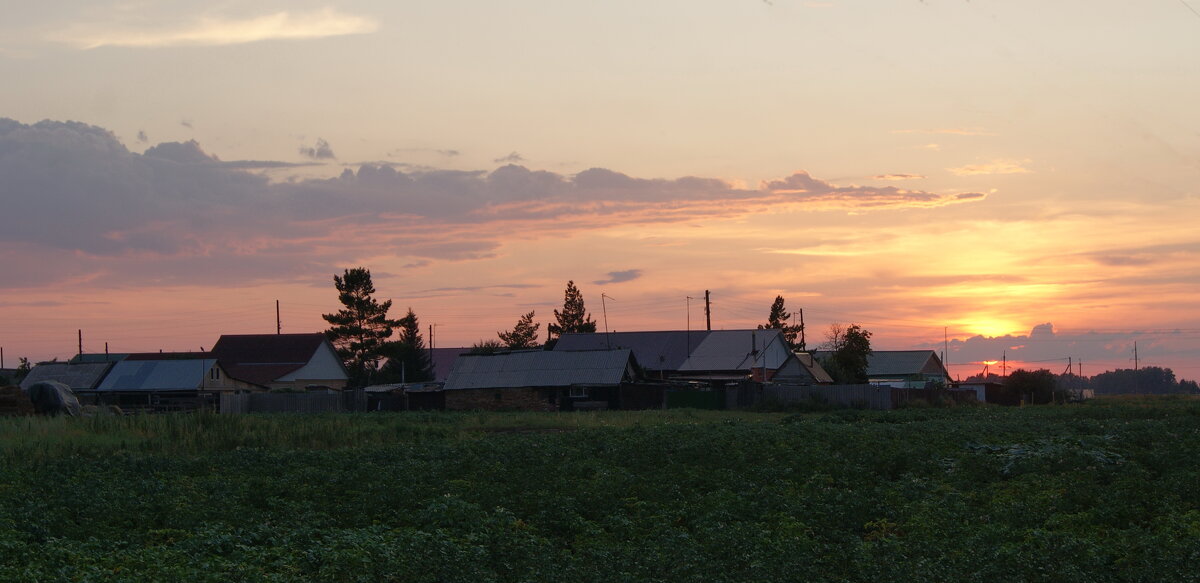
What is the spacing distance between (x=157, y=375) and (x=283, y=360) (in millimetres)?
19781

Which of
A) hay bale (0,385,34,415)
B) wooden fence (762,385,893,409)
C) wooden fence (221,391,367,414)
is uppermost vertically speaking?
hay bale (0,385,34,415)

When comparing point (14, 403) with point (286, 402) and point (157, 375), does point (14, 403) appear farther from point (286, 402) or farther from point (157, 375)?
point (157, 375)

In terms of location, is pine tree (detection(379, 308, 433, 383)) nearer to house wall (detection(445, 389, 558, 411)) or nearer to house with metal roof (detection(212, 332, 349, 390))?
house with metal roof (detection(212, 332, 349, 390))

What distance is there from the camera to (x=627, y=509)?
784 inches

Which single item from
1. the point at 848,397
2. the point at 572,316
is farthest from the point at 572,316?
the point at 848,397

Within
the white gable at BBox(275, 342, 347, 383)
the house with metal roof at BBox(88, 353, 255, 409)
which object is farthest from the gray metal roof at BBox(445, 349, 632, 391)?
the white gable at BBox(275, 342, 347, 383)

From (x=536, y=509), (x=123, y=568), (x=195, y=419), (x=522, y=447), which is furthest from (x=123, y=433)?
(x=123, y=568)

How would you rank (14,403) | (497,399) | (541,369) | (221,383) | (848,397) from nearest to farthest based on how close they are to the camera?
1. (14,403)
2. (848,397)
3. (497,399)
4. (541,369)
5. (221,383)

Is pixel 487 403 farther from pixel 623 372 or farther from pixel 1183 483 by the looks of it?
pixel 1183 483

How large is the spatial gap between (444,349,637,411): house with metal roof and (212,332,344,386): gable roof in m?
24.3

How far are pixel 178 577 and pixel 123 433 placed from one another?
2467 cm

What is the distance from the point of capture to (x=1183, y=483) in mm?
20078

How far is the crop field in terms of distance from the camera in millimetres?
14133

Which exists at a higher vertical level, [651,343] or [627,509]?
[651,343]
